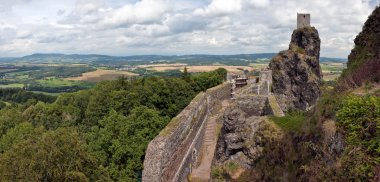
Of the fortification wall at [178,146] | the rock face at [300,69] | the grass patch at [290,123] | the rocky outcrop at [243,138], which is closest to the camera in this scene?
the grass patch at [290,123]

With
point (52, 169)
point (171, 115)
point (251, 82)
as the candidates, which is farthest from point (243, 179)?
point (251, 82)

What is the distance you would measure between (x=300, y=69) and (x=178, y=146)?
3928 centimetres

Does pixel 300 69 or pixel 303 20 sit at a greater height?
pixel 303 20

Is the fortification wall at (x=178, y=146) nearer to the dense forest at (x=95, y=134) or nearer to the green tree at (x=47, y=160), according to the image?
the dense forest at (x=95, y=134)

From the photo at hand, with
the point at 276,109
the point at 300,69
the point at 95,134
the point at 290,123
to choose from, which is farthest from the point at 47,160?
the point at 300,69

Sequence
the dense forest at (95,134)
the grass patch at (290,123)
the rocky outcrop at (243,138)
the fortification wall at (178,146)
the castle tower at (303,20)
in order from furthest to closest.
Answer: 1. the castle tower at (303,20)
2. the dense forest at (95,134)
3. the fortification wall at (178,146)
4. the rocky outcrop at (243,138)
5. the grass patch at (290,123)

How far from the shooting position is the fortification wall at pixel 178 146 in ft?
52.7

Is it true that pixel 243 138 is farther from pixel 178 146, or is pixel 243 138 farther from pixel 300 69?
pixel 300 69

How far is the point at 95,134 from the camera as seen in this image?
3091cm

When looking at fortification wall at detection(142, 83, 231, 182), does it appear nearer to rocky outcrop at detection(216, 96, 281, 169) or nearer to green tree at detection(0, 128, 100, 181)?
rocky outcrop at detection(216, 96, 281, 169)

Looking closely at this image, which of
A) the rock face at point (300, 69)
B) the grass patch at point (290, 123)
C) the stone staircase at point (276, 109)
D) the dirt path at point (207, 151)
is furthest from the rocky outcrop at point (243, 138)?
the rock face at point (300, 69)

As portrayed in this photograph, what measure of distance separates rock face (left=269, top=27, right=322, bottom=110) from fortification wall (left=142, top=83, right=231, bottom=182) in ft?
87.6

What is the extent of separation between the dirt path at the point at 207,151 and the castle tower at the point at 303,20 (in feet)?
95.9

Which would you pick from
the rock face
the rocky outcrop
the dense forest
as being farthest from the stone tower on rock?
the rocky outcrop
